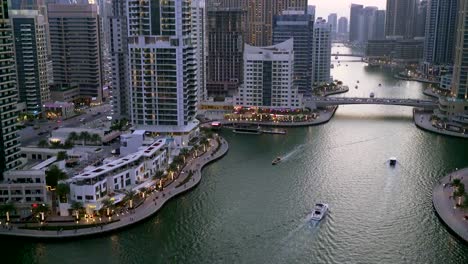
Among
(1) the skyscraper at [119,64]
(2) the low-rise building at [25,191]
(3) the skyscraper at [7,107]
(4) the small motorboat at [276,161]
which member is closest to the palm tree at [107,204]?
(2) the low-rise building at [25,191]

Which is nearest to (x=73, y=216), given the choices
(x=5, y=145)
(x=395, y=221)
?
(x=5, y=145)

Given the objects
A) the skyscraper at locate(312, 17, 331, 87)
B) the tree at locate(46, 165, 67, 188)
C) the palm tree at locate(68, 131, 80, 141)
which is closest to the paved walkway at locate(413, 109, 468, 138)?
the skyscraper at locate(312, 17, 331, 87)

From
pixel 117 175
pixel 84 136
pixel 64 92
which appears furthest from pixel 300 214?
→ pixel 64 92

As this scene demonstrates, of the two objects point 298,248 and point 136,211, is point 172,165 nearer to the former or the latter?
point 136,211

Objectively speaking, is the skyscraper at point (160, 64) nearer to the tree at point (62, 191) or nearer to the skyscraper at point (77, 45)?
the tree at point (62, 191)

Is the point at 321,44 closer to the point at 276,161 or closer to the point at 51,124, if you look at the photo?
the point at 276,161

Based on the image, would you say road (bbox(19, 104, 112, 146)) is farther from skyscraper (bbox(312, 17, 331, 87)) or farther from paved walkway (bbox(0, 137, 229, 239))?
skyscraper (bbox(312, 17, 331, 87))
